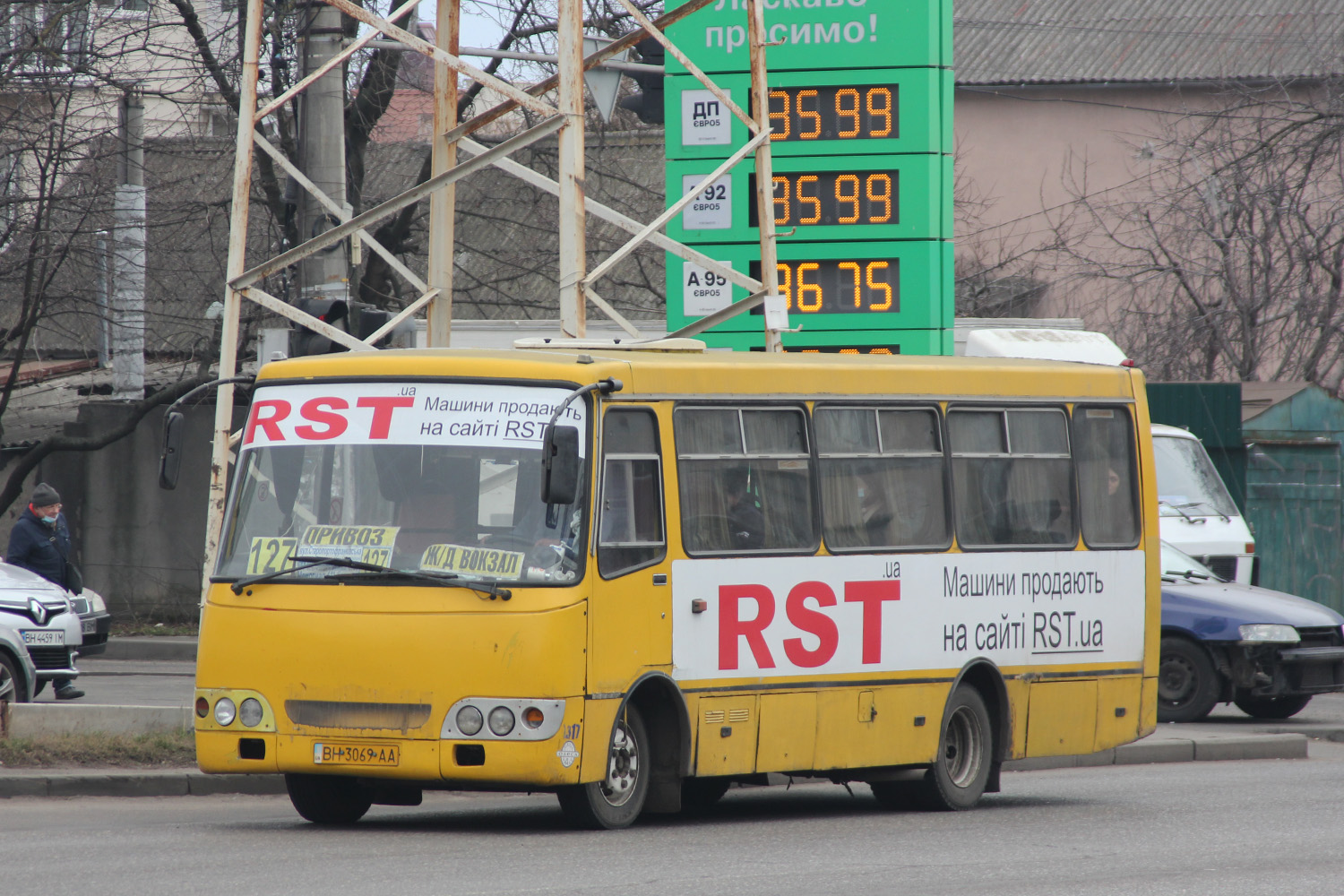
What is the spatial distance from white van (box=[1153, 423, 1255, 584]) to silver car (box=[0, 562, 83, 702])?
10728 millimetres

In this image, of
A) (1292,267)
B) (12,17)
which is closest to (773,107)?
(12,17)

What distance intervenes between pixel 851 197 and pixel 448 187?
15.2 ft

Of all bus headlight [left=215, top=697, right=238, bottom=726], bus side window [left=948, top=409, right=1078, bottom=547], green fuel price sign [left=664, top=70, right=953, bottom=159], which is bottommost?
bus headlight [left=215, top=697, right=238, bottom=726]

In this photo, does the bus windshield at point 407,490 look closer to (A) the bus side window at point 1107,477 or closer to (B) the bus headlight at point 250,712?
(B) the bus headlight at point 250,712

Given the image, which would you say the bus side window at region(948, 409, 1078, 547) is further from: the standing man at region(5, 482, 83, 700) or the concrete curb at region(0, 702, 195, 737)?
the standing man at region(5, 482, 83, 700)

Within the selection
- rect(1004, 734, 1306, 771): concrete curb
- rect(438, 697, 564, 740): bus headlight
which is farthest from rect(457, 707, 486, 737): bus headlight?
rect(1004, 734, 1306, 771): concrete curb

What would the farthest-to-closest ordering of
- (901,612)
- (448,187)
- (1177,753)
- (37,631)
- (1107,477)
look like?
(1177,753) < (37,631) < (448,187) < (1107,477) < (901,612)

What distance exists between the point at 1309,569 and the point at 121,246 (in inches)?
585

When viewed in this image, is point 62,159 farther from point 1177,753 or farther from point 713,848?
point 713,848

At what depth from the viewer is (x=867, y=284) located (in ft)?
58.0

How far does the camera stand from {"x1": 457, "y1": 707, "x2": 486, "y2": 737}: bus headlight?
31.4 ft

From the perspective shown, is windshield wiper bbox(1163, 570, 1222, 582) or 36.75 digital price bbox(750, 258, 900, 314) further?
windshield wiper bbox(1163, 570, 1222, 582)

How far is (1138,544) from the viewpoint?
1320cm

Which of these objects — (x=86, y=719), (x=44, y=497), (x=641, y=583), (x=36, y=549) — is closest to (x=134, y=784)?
(x=86, y=719)
